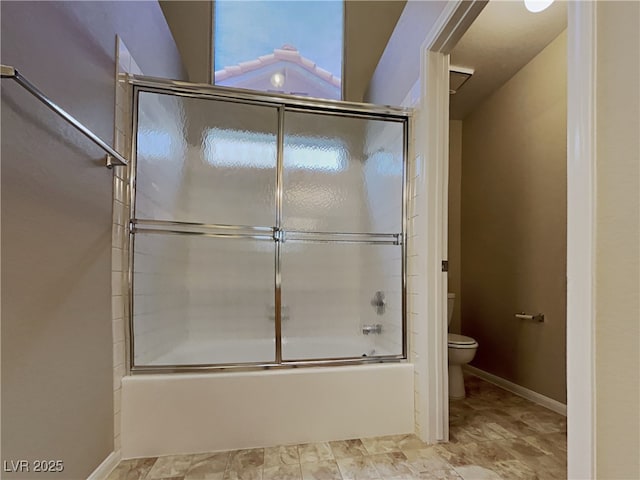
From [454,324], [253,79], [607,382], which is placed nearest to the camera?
[607,382]

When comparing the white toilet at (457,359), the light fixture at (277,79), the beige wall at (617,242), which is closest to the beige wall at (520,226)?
the white toilet at (457,359)

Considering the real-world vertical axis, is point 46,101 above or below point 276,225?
above

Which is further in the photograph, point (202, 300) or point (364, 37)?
point (364, 37)

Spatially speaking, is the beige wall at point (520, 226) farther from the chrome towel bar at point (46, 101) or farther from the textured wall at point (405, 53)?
the chrome towel bar at point (46, 101)

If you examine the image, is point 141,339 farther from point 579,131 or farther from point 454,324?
point 454,324

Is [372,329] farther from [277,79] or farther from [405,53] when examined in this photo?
[277,79]

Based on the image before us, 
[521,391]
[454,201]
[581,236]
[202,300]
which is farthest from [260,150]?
[521,391]

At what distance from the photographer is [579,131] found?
87 cm

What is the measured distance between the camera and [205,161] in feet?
6.88

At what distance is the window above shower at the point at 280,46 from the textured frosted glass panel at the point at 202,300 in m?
1.60

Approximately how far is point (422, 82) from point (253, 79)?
1.72 metres

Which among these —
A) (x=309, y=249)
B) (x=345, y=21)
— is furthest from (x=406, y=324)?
(x=345, y=21)

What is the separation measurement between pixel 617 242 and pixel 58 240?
1619 millimetres

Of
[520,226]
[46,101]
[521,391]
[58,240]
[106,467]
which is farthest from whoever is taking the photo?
[520,226]
